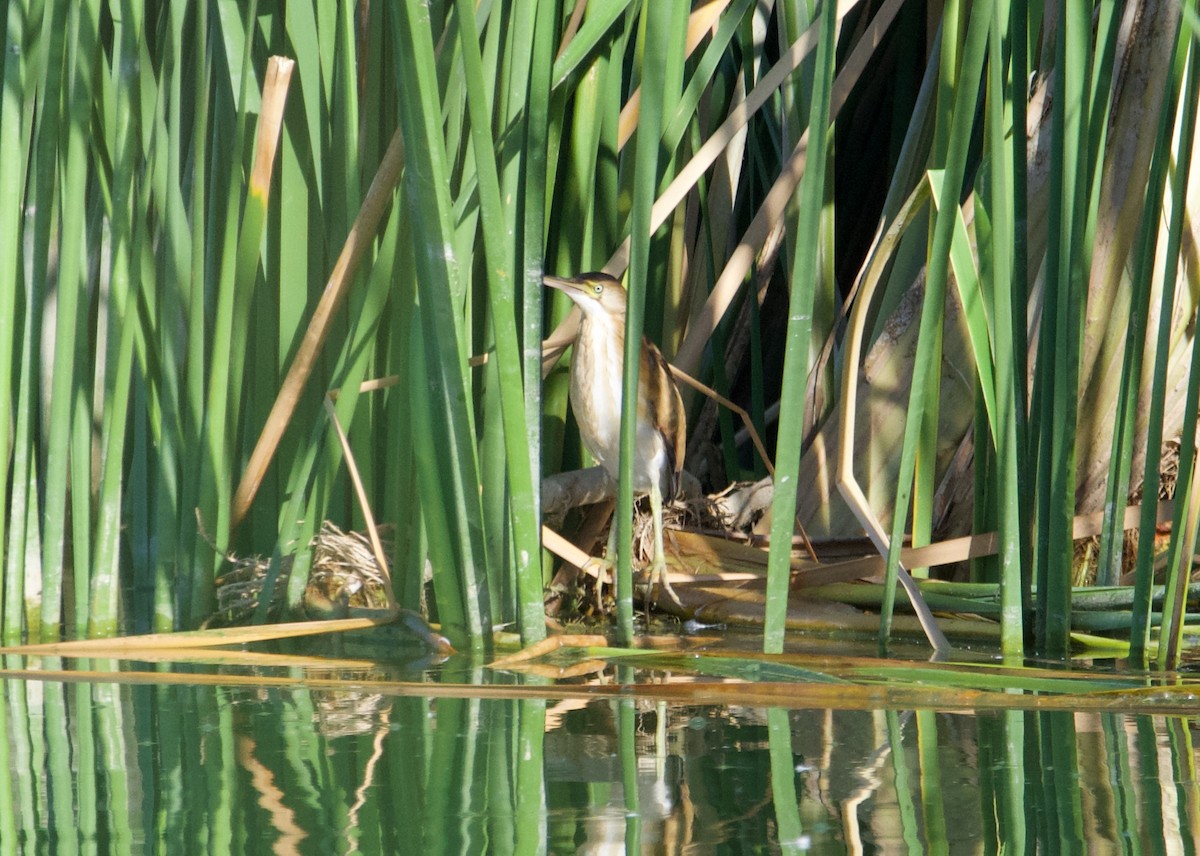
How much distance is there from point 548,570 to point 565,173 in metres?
0.77

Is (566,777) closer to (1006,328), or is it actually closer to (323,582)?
(1006,328)

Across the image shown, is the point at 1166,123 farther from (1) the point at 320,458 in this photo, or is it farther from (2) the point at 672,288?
(1) the point at 320,458

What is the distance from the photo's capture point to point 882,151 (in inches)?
146

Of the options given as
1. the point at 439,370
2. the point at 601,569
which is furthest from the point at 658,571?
the point at 439,370

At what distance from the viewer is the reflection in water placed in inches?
44.3

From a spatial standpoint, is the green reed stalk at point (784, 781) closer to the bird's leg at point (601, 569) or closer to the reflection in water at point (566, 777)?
the reflection in water at point (566, 777)

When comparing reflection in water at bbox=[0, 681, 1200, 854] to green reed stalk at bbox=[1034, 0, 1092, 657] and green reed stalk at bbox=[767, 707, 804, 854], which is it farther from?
green reed stalk at bbox=[1034, 0, 1092, 657]

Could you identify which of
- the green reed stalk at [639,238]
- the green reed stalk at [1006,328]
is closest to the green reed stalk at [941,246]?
the green reed stalk at [1006,328]

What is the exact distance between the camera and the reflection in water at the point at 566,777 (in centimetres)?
112

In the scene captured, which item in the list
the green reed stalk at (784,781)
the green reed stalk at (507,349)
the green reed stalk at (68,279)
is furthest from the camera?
the green reed stalk at (68,279)

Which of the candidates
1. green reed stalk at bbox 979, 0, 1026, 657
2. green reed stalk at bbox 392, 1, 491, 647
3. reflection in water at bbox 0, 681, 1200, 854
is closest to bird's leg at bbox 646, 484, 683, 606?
green reed stalk at bbox 392, 1, 491, 647

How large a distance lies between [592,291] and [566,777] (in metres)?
1.52

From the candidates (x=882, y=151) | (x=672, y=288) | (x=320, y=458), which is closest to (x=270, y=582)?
(x=320, y=458)

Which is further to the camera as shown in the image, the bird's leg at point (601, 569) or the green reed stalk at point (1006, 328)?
the bird's leg at point (601, 569)
